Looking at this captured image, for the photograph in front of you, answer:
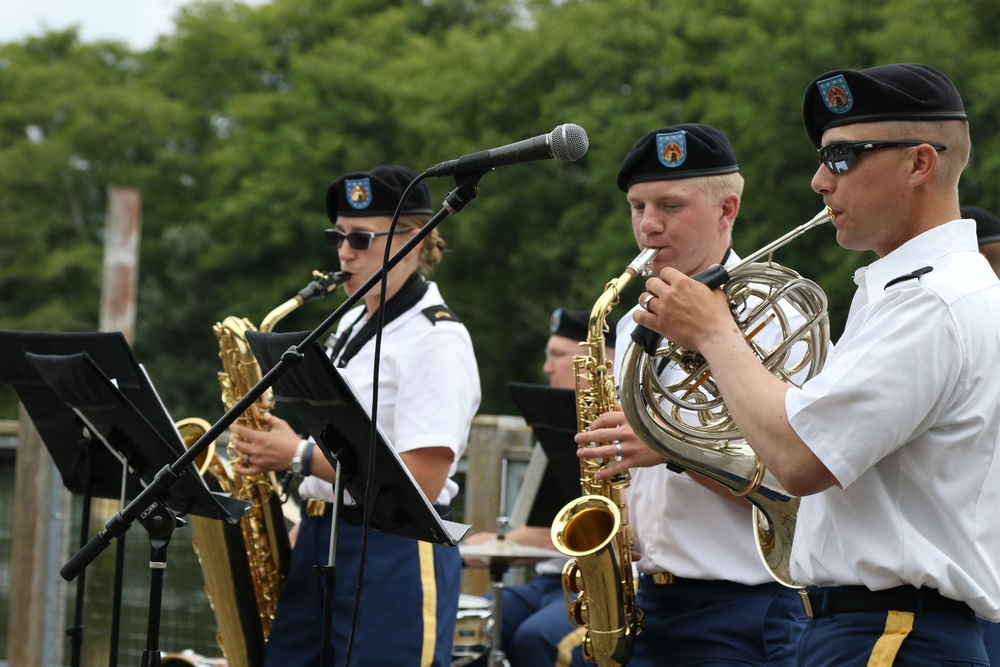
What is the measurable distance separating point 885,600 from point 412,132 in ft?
92.4

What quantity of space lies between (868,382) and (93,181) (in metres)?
35.6

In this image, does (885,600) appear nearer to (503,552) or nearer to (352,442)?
(352,442)

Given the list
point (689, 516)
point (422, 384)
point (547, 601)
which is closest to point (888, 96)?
point (689, 516)

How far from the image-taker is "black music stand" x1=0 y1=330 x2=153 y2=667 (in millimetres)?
4051

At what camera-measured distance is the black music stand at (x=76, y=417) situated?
4.05 m

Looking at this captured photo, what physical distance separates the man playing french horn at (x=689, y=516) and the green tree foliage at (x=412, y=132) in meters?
13.7

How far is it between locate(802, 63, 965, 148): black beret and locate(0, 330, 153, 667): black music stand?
234cm

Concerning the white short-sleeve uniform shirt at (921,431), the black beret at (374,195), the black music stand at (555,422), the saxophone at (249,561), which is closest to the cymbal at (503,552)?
the black music stand at (555,422)

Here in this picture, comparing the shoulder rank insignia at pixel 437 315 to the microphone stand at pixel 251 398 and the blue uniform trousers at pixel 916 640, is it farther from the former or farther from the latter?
the blue uniform trousers at pixel 916 640

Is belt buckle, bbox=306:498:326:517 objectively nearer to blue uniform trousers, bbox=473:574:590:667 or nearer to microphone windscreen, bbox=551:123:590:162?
blue uniform trousers, bbox=473:574:590:667

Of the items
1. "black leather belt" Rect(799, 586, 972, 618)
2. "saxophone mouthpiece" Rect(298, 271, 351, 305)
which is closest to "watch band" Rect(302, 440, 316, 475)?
"saxophone mouthpiece" Rect(298, 271, 351, 305)

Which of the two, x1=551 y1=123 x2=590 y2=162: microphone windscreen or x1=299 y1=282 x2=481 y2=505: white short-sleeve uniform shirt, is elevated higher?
x1=551 y1=123 x2=590 y2=162: microphone windscreen

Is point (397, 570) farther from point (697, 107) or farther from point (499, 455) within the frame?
point (697, 107)

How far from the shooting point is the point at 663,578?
3.80 m
